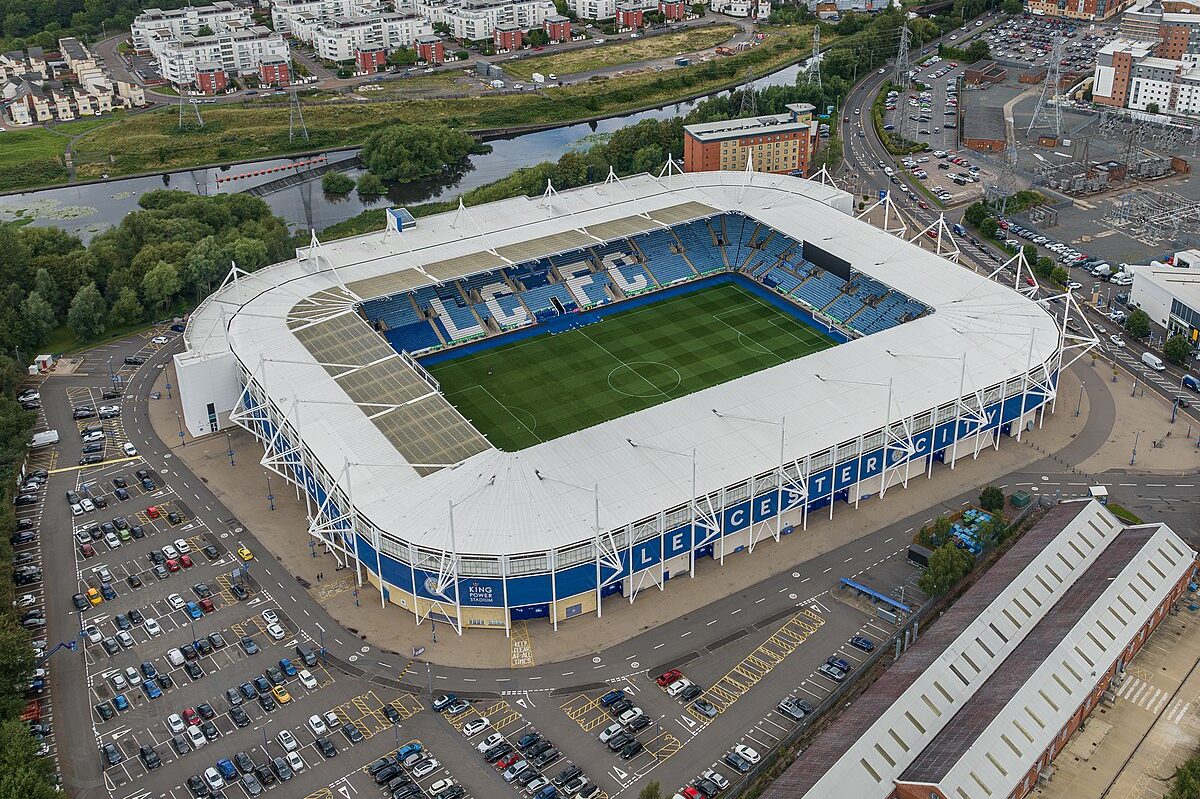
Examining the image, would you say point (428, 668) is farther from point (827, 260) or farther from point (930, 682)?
point (827, 260)

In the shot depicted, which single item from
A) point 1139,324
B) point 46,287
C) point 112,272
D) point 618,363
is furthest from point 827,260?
point 46,287

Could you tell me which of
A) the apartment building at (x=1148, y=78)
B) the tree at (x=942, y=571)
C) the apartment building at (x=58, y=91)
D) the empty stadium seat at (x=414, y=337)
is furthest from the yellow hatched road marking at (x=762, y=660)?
the apartment building at (x=58, y=91)

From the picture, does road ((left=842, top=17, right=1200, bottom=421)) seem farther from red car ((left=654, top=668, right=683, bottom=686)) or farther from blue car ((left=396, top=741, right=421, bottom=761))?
blue car ((left=396, top=741, right=421, bottom=761))

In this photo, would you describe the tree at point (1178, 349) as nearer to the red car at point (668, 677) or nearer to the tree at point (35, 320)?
the red car at point (668, 677)

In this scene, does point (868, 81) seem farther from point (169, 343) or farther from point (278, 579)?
point (278, 579)

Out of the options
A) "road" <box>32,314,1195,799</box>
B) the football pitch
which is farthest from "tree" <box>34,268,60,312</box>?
the football pitch
